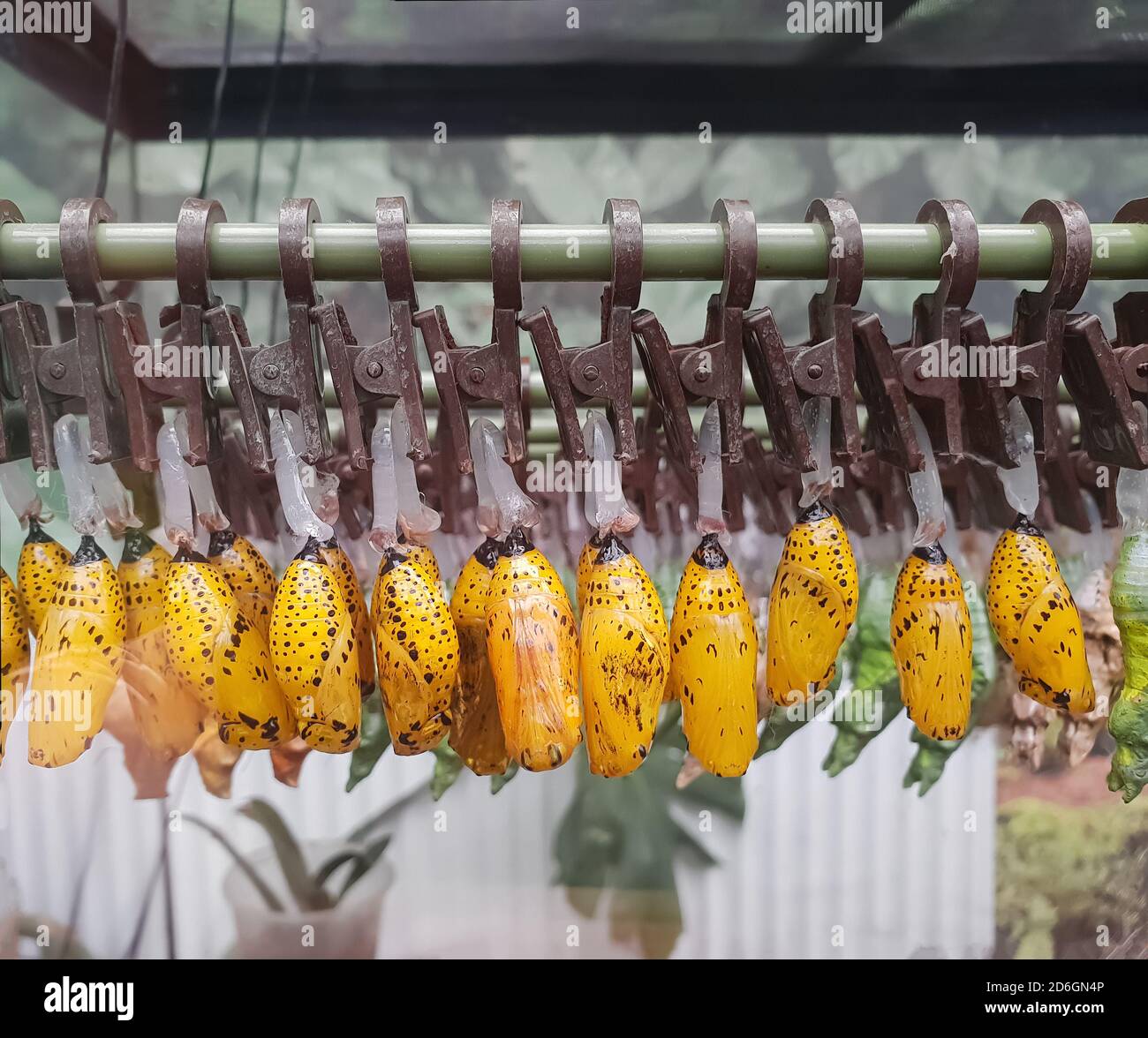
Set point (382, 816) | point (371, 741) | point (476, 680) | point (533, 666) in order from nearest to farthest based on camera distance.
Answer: point (533, 666)
point (476, 680)
point (371, 741)
point (382, 816)

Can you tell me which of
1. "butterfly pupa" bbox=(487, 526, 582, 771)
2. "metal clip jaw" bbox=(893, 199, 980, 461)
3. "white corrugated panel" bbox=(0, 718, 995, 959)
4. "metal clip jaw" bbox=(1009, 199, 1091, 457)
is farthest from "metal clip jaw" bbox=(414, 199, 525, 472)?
"white corrugated panel" bbox=(0, 718, 995, 959)

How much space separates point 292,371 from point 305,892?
1224mm

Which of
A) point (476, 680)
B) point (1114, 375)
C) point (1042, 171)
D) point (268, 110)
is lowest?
point (476, 680)

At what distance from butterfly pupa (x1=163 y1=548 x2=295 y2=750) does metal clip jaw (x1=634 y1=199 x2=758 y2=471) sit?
0.43 meters

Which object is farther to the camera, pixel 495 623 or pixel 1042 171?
pixel 1042 171

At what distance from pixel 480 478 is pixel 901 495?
62 centimetres

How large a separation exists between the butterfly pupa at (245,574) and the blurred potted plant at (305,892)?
898 mm

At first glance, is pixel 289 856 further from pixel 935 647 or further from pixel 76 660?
pixel 935 647

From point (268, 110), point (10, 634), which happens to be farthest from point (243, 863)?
point (268, 110)

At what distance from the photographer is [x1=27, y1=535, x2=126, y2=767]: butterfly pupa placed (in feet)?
2.59

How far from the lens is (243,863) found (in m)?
1.66

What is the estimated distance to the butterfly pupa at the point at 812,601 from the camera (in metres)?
0.82
